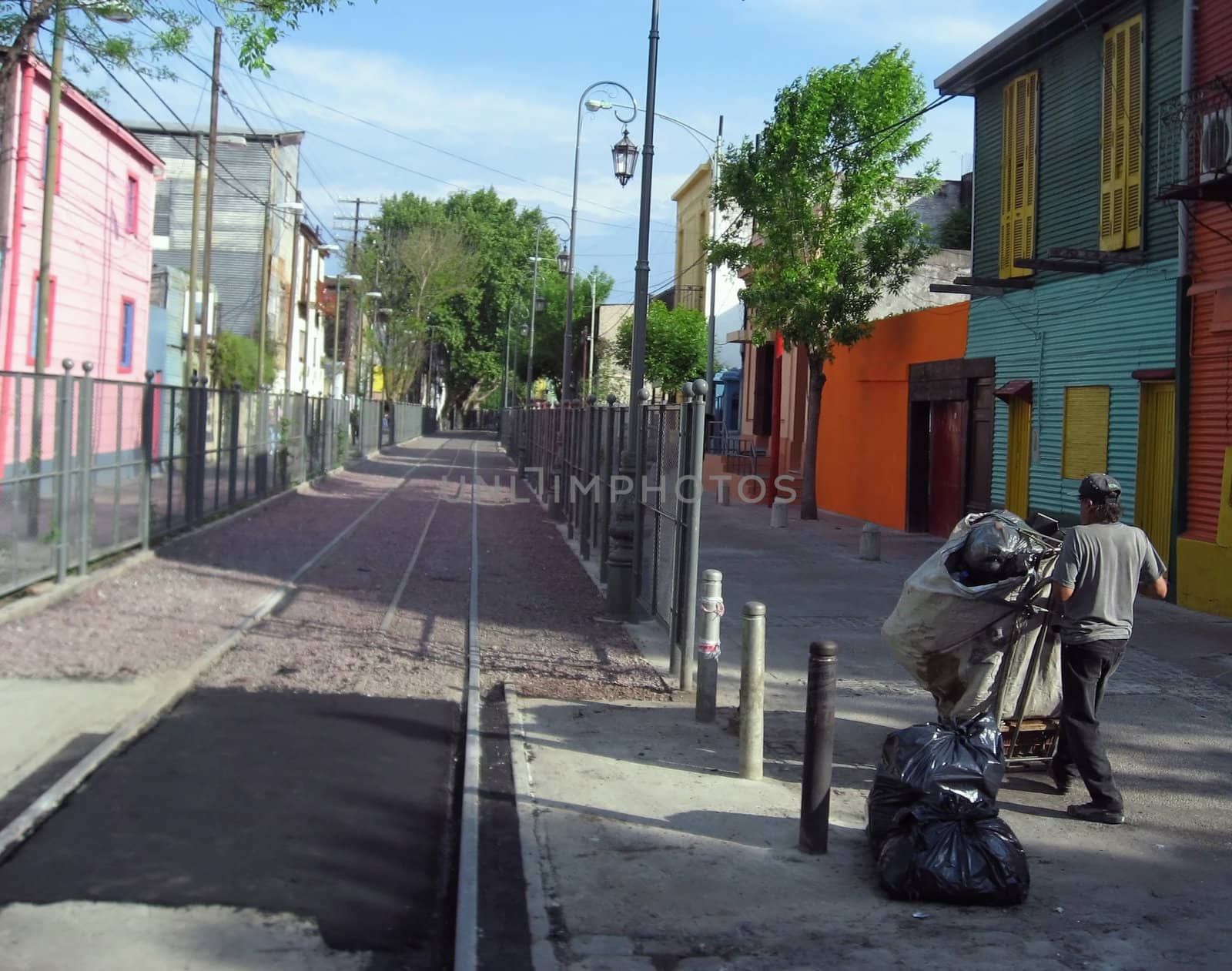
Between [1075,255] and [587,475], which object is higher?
[1075,255]

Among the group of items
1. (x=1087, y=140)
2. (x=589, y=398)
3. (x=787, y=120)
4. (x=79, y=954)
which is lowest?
(x=79, y=954)

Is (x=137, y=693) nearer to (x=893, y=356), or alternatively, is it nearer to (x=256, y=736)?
(x=256, y=736)

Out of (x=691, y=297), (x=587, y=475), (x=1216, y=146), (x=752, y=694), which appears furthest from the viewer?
(x=691, y=297)

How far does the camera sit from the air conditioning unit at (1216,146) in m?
11.9

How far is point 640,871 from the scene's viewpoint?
5.37 metres

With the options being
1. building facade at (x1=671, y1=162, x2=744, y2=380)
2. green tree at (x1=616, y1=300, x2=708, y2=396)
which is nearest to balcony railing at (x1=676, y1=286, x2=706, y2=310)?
building facade at (x1=671, y1=162, x2=744, y2=380)

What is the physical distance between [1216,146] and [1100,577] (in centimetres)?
774

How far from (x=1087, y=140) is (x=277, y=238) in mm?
43457

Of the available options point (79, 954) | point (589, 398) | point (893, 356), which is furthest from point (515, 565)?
point (79, 954)

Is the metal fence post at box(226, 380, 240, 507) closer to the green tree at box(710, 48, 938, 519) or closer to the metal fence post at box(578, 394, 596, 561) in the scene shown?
the metal fence post at box(578, 394, 596, 561)

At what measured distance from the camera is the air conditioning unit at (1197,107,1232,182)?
11.9m

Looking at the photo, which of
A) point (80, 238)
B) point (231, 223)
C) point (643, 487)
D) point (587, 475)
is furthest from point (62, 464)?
point (231, 223)

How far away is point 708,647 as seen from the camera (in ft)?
26.0

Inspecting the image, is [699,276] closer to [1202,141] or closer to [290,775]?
[1202,141]
